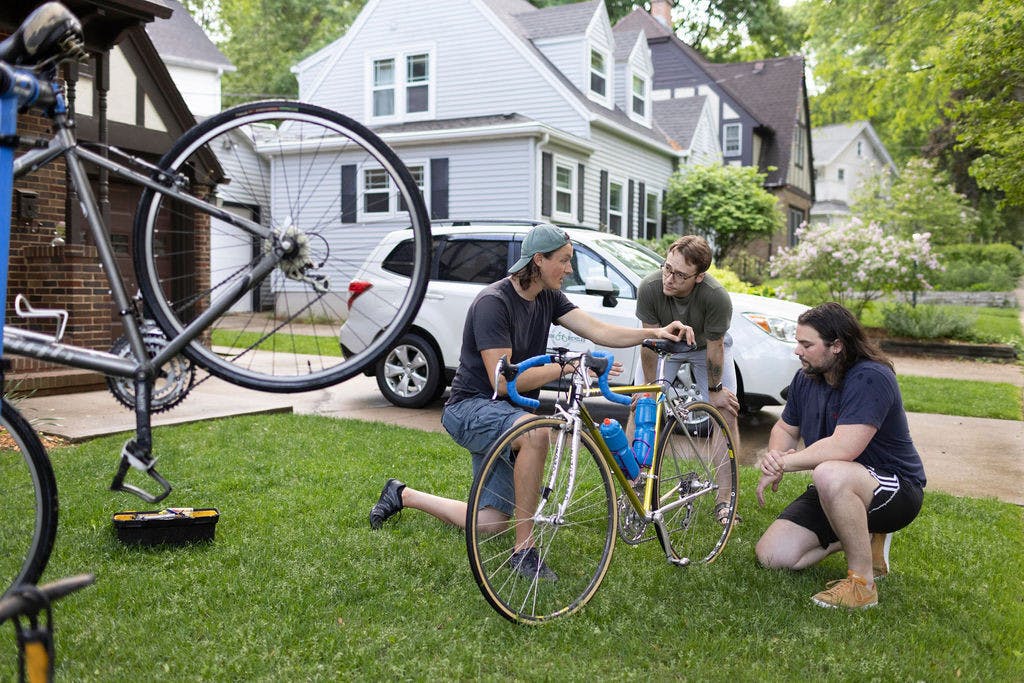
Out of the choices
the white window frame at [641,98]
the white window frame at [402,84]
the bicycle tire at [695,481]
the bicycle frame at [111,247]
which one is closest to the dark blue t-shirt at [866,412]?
the bicycle tire at [695,481]

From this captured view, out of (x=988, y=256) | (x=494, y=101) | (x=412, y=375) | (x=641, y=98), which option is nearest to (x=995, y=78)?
(x=412, y=375)

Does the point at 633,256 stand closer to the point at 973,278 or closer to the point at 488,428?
the point at 488,428

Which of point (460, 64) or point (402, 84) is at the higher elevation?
point (460, 64)

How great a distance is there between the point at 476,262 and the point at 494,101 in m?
11.9

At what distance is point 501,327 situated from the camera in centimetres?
417

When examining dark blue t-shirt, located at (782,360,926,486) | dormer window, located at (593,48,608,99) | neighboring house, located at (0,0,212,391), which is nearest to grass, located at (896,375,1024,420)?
dark blue t-shirt, located at (782,360,926,486)

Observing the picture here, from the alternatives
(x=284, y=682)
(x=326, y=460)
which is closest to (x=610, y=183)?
(x=326, y=460)

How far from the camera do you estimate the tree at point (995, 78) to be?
8.65m

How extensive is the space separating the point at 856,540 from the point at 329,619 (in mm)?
2272

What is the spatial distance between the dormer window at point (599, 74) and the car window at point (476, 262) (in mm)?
13113

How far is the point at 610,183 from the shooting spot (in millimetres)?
22078

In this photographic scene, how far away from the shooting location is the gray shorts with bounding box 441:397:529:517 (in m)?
4.07

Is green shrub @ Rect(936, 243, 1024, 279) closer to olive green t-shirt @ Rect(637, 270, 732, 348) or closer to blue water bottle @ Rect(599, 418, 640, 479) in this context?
olive green t-shirt @ Rect(637, 270, 732, 348)

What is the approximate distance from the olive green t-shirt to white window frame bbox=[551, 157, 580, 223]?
14545mm
